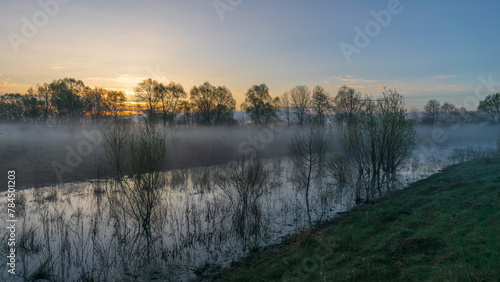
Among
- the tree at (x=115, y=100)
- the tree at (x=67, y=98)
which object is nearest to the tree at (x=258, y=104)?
the tree at (x=115, y=100)

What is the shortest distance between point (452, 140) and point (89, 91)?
267 ft

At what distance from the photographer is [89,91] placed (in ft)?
136

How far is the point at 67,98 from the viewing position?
125ft

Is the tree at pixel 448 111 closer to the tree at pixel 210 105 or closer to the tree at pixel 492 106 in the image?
the tree at pixel 492 106

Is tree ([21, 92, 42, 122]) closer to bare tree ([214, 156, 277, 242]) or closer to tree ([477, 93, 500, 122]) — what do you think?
bare tree ([214, 156, 277, 242])

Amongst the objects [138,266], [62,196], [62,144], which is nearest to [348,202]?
[138,266]

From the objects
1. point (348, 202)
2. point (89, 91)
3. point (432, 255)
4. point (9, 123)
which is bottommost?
point (348, 202)

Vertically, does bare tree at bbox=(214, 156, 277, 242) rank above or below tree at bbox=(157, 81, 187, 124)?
below

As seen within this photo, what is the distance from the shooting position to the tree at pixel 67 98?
38.1 metres

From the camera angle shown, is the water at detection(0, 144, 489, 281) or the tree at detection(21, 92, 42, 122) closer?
the water at detection(0, 144, 489, 281)

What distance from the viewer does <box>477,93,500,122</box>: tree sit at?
68.0 m

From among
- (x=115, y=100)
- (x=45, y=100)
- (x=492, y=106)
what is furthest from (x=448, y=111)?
(x=45, y=100)

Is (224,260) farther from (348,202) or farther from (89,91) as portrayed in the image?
(89,91)

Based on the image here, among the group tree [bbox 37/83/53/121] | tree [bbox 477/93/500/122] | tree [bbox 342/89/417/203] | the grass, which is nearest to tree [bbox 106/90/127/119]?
tree [bbox 37/83/53/121]
